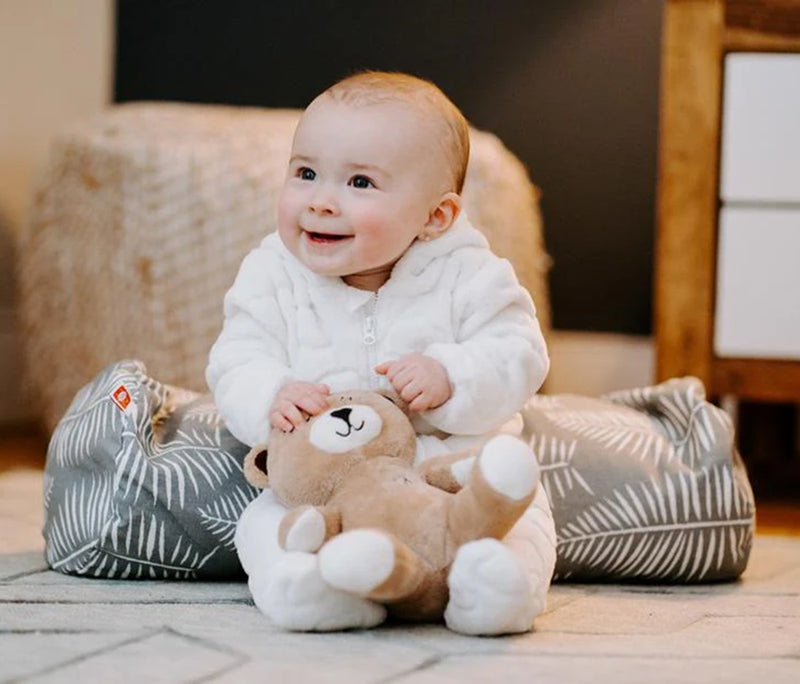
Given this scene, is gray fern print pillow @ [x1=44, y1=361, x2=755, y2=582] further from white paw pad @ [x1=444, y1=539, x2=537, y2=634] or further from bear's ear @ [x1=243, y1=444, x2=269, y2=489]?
white paw pad @ [x1=444, y1=539, x2=537, y2=634]

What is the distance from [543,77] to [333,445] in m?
1.48

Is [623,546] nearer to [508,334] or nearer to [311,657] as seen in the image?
[508,334]

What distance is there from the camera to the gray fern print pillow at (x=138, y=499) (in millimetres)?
1226

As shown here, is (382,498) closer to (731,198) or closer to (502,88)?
(731,198)

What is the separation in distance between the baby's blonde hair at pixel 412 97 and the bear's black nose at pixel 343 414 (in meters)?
0.25

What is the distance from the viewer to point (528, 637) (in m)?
1.02

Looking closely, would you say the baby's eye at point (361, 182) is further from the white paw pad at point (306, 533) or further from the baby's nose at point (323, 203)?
the white paw pad at point (306, 533)

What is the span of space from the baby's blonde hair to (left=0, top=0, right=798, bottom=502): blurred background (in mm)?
1258

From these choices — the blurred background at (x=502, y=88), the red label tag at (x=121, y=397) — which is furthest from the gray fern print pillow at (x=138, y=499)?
the blurred background at (x=502, y=88)

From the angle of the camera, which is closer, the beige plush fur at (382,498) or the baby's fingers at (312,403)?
the beige plush fur at (382,498)

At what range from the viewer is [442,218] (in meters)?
1.21

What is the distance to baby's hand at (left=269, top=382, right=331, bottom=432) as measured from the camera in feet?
3.61

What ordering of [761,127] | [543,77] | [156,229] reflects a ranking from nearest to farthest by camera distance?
[761,127]
[156,229]
[543,77]

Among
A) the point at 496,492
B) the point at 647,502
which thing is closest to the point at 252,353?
the point at 496,492
